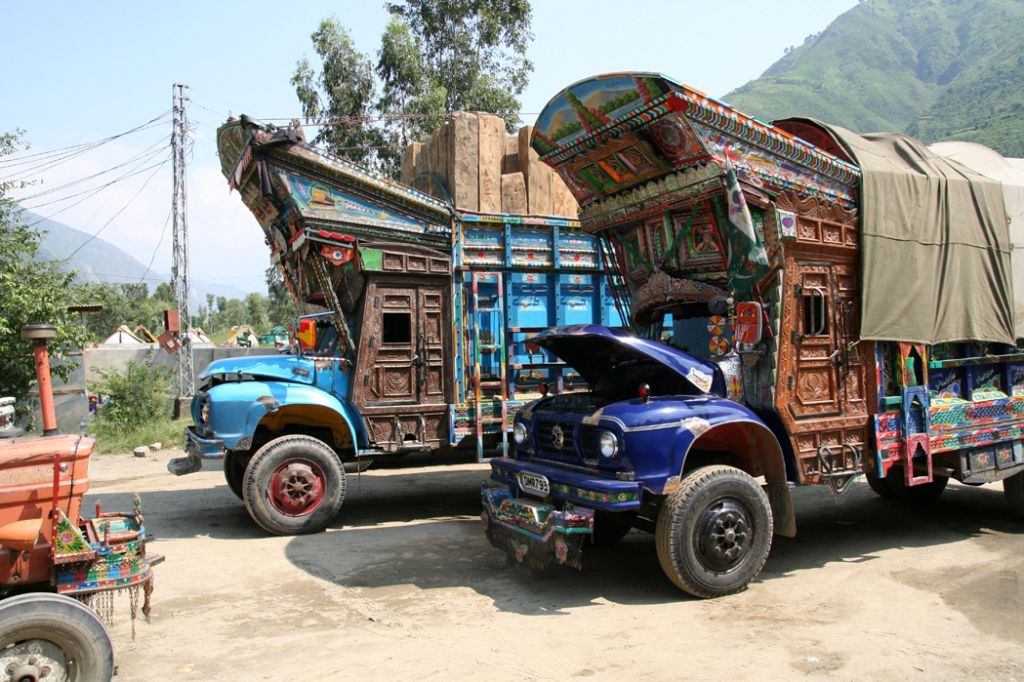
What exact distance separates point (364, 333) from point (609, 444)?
388 centimetres

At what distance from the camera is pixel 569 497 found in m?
5.47

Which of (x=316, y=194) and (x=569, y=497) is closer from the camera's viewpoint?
(x=569, y=497)

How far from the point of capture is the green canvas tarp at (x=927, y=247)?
21.5ft

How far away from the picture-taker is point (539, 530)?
5375 mm

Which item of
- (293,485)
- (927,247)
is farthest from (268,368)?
(927,247)

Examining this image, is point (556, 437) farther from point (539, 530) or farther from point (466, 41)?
point (466, 41)

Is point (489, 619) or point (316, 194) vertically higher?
point (316, 194)

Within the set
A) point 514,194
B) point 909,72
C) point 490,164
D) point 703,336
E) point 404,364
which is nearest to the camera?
point 703,336

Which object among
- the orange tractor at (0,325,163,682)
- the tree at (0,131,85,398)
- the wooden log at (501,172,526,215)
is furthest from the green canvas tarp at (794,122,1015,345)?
the tree at (0,131,85,398)

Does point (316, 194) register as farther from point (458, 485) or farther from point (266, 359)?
point (458, 485)

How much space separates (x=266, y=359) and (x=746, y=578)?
538cm

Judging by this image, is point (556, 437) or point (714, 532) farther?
point (556, 437)

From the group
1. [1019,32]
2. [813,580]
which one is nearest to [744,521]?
[813,580]

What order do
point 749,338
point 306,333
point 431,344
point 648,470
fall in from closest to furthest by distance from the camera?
point 648,470 → point 749,338 → point 306,333 → point 431,344
